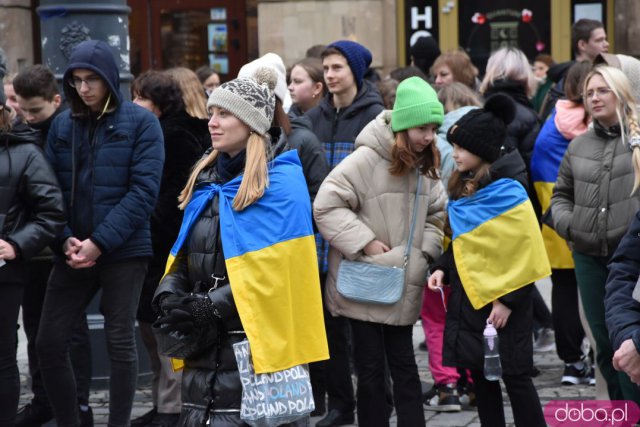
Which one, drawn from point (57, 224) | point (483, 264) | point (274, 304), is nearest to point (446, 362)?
point (483, 264)

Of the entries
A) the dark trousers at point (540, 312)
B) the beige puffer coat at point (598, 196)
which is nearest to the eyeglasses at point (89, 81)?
the beige puffer coat at point (598, 196)

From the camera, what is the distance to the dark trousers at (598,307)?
6.48 m

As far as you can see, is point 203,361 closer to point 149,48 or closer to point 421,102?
point 421,102

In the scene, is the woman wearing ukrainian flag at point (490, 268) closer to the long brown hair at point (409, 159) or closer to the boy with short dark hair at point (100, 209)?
the long brown hair at point (409, 159)

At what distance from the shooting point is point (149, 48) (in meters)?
15.7

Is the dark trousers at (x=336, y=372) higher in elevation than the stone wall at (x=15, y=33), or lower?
lower

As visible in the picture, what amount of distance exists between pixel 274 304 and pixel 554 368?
13.2 feet

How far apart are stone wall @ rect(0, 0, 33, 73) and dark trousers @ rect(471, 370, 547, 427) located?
10.1 metres

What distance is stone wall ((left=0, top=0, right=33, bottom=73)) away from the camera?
14891mm

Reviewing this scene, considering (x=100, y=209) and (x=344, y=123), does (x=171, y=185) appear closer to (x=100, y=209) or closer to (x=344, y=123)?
(x=100, y=209)

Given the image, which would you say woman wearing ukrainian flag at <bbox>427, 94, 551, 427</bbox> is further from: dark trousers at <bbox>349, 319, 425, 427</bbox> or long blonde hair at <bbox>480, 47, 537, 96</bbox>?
long blonde hair at <bbox>480, 47, 537, 96</bbox>

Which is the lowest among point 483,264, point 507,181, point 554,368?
point 554,368

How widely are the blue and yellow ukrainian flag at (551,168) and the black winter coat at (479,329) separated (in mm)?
1881

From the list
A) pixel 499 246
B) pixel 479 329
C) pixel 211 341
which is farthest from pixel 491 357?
pixel 211 341
